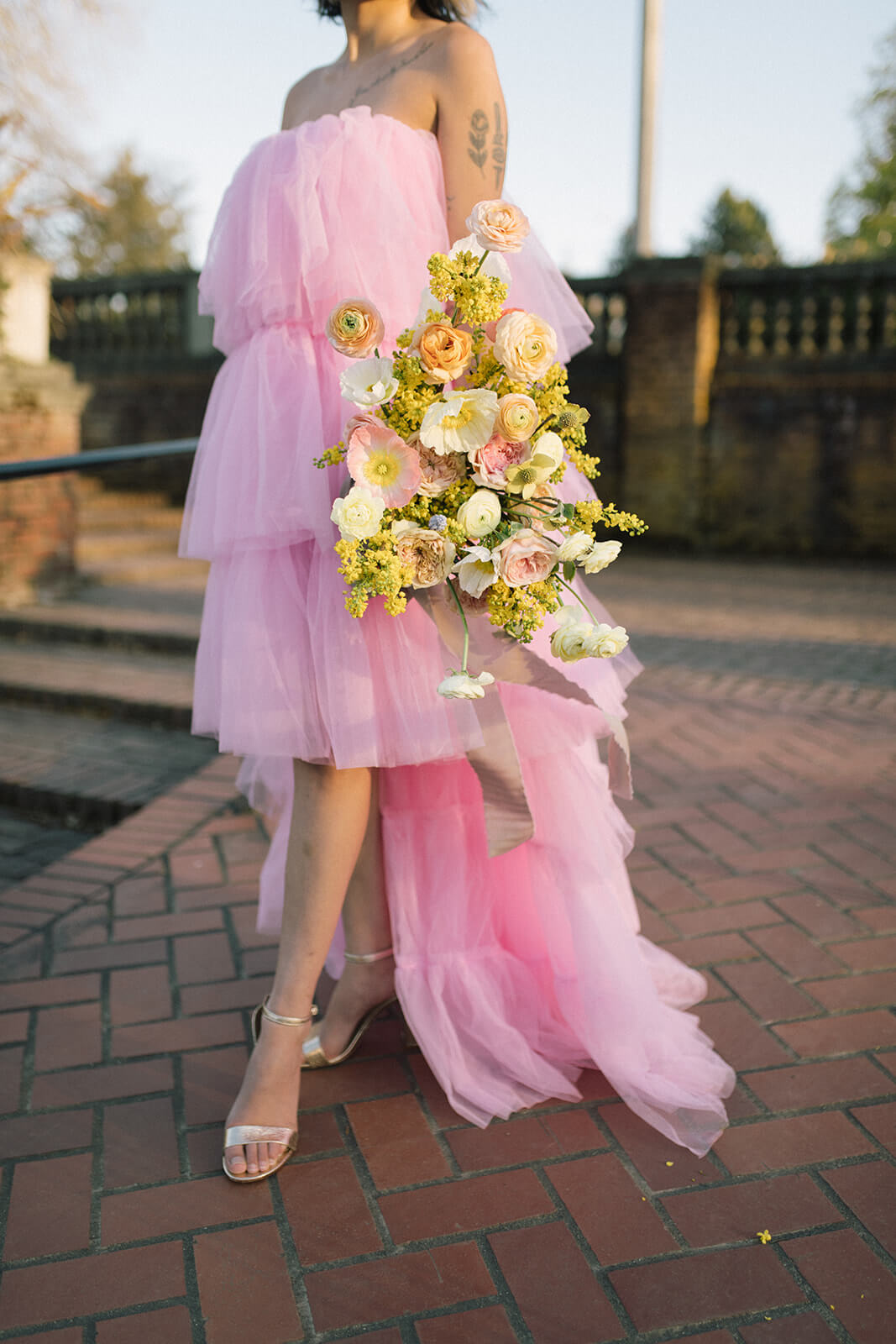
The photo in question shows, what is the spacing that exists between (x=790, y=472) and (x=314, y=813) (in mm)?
8293

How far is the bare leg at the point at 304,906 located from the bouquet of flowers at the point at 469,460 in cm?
39

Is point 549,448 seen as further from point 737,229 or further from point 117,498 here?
point 737,229

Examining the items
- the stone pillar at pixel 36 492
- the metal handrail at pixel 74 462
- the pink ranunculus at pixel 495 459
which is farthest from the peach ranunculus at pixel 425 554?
the stone pillar at pixel 36 492

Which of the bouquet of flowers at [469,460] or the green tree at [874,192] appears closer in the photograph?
the bouquet of flowers at [469,460]

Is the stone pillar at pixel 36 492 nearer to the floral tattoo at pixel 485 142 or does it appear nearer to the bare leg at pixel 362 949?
the bare leg at pixel 362 949

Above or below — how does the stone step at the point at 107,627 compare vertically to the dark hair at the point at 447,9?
below

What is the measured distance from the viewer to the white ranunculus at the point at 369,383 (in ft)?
4.96

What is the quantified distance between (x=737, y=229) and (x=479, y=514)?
45883 millimetres

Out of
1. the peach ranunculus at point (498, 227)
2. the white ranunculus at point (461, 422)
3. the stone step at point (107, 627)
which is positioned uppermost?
the peach ranunculus at point (498, 227)

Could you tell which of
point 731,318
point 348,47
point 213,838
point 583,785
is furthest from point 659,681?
point 731,318

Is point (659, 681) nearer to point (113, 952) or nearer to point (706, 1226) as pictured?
point (113, 952)

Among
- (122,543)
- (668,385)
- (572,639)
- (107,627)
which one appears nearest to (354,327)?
(572,639)

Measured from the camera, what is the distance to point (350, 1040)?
2053 millimetres

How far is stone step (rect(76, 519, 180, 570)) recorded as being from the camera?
7.50 metres
